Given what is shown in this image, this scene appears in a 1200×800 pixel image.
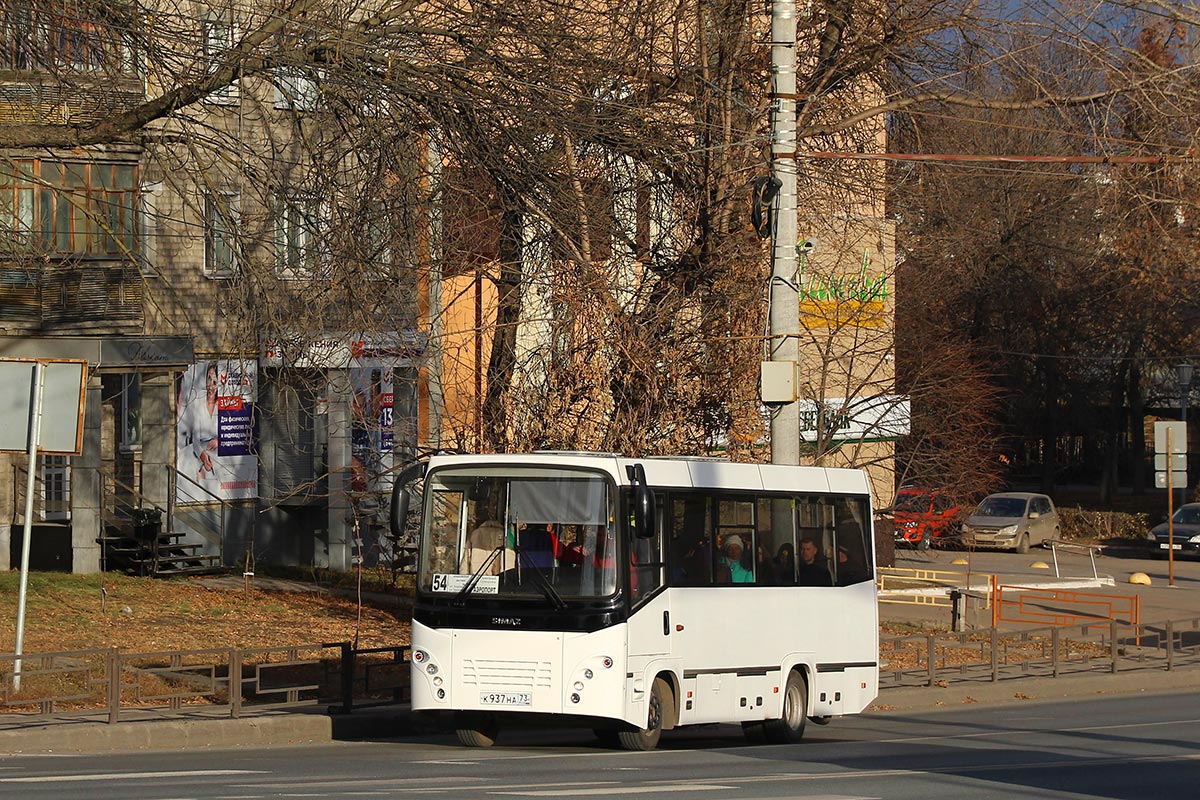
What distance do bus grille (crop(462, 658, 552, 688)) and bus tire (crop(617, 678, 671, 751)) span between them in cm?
110

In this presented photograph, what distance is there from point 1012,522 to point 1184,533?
4.78 metres

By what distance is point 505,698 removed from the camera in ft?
47.0

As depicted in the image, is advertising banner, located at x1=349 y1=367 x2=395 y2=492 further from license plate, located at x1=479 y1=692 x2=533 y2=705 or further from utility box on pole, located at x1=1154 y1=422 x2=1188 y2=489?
utility box on pole, located at x1=1154 y1=422 x2=1188 y2=489

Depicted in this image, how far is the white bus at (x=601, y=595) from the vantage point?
47.0ft

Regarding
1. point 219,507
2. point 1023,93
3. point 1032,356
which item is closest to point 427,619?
point 1023,93

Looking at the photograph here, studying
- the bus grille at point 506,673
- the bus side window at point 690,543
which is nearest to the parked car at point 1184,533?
the bus side window at point 690,543

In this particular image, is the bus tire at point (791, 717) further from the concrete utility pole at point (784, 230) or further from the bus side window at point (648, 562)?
the concrete utility pole at point (784, 230)

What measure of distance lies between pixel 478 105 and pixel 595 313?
18.3 ft

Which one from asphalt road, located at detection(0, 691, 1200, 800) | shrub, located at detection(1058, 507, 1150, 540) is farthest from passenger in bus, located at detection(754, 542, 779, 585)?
shrub, located at detection(1058, 507, 1150, 540)

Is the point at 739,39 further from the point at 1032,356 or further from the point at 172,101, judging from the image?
the point at 1032,356

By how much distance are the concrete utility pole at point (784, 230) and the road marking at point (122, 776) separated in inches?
339

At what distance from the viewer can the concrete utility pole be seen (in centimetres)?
1902

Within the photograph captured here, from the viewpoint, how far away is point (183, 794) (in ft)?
34.2

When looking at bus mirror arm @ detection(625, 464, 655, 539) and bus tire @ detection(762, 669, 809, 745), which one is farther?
bus tire @ detection(762, 669, 809, 745)
